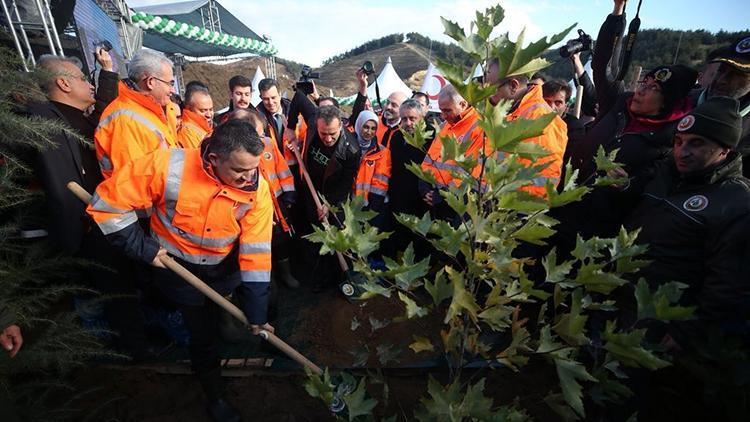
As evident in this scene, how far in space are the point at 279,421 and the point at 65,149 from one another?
2.52 metres

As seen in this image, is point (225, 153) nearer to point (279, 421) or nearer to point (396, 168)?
point (279, 421)

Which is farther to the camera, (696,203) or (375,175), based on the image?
(375,175)

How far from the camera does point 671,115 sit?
2533 mm

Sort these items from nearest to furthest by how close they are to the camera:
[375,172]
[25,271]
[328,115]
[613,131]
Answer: [25,271], [613,131], [328,115], [375,172]

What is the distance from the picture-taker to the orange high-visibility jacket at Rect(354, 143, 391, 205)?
4.03 metres

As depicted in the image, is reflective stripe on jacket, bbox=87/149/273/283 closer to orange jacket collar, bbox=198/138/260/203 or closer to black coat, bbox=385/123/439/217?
orange jacket collar, bbox=198/138/260/203

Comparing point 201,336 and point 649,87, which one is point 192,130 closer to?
point 201,336

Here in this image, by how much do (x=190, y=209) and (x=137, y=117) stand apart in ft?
A: 3.46

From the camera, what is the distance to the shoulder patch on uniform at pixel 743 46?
7.97 ft

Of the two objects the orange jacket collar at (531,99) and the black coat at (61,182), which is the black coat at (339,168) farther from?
the black coat at (61,182)

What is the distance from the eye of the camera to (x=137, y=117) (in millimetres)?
2682

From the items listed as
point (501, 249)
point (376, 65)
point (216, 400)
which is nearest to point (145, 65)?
point (216, 400)

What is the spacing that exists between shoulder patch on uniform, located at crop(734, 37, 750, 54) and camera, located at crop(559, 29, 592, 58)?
138 centimetres

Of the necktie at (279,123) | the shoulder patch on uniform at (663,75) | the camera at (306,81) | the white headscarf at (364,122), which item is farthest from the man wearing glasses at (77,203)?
the shoulder patch on uniform at (663,75)
